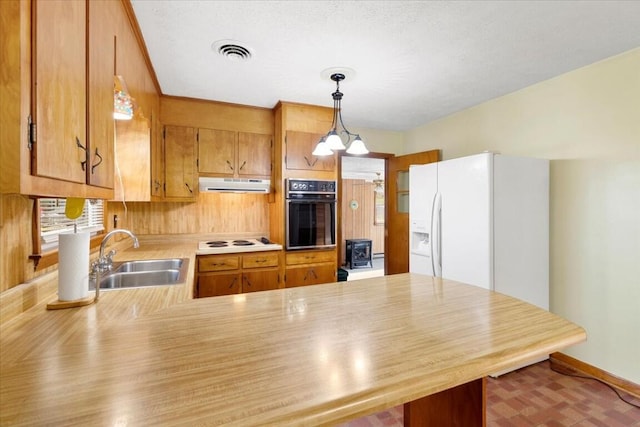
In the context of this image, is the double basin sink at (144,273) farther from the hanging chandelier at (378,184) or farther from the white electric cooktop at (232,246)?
the hanging chandelier at (378,184)

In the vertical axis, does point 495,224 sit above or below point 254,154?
below

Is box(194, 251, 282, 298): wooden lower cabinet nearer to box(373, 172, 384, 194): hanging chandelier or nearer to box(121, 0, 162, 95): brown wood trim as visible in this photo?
box(121, 0, 162, 95): brown wood trim

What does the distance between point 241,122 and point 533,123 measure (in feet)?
9.70

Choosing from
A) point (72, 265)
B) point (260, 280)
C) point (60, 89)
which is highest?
point (60, 89)

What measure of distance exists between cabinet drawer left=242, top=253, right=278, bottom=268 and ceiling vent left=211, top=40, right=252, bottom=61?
5.89 feet

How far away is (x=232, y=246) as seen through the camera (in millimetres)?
3031

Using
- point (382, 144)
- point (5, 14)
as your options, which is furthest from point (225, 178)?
point (5, 14)

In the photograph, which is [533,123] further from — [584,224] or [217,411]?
[217,411]

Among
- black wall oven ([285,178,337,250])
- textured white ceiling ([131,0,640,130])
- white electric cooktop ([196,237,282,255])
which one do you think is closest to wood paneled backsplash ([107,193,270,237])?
white electric cooktop ([196,237,282,255])

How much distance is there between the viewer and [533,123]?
Answer: 2746 millimetres

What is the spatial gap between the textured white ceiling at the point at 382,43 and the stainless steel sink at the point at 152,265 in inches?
61.3

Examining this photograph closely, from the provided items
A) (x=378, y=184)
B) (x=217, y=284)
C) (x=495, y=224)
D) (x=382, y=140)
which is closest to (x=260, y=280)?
(x=217, y=284)

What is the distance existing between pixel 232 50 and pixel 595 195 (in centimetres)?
300

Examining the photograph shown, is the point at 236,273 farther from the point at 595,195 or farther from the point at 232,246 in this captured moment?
the point at 595,195
